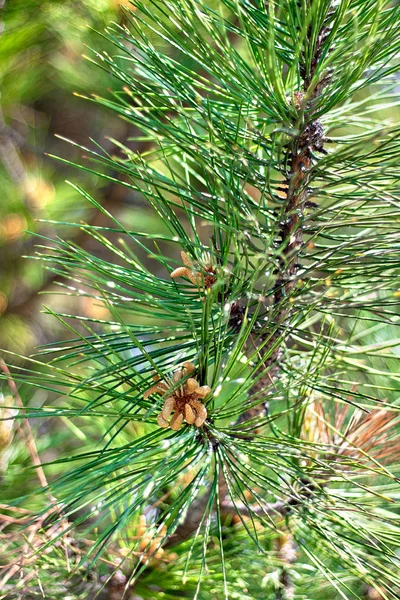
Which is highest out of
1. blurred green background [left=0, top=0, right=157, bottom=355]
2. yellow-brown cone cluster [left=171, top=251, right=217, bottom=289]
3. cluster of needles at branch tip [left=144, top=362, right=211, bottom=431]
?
blurred green background [left=0, top=0, right=157, bottom=355]

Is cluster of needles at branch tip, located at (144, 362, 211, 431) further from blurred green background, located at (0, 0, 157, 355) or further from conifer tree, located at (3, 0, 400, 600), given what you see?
blurred green background, located at (0, 0, 157, 355)

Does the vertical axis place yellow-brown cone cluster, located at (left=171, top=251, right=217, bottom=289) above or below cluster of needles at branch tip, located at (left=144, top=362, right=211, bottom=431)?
above

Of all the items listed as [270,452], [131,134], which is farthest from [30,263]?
[270,452]

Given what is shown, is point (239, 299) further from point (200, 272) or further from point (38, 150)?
point (38, 150)

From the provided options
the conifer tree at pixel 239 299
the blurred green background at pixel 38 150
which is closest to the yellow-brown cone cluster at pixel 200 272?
the conifer tree at pixel 239 299

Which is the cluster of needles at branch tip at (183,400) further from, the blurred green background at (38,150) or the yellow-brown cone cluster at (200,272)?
the blurred green background at (38,150)

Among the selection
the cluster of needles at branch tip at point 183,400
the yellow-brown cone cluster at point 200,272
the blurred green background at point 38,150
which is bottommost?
the cluster of needles at branch tip at point 183,400

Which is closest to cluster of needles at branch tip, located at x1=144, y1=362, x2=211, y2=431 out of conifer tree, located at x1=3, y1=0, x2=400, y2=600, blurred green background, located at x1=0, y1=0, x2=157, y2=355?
conifer tree, located at x1=3, y1=0, x2=400, y2=600

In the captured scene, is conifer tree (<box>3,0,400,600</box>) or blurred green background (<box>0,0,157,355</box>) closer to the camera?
conifer tree (<box>3,0,400,600</box>)
